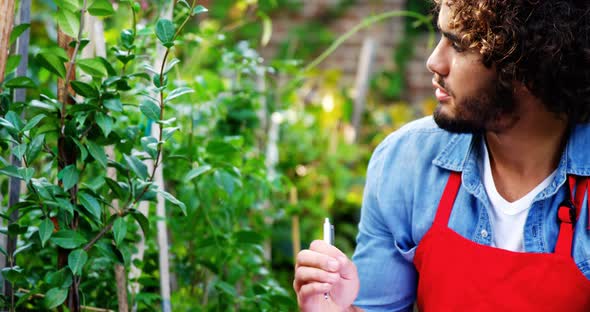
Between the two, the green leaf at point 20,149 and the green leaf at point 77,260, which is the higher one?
the green leaf at point 20,149

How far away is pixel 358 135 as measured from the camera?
3.31 metres

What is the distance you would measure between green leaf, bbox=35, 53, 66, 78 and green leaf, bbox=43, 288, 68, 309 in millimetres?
346

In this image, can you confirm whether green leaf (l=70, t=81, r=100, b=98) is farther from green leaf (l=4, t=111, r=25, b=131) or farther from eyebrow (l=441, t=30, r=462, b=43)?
eyebrow (l=441, t=30, r=462, b=43)

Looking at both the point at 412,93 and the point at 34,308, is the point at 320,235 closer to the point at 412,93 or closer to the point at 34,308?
the point at 34,308

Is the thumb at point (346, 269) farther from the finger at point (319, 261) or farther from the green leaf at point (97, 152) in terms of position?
the green leaf at point (97, 152)

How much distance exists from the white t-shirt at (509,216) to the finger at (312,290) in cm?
41

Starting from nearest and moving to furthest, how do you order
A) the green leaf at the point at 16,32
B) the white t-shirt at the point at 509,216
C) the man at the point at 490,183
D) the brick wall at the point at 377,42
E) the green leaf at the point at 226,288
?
the green leaf at the point at 16,32 < the man at the point at 490,183 < the white t-shirt at the point at 509,216 < the green leaf at the point at 226,288 < the brick wall at the point at 377,42

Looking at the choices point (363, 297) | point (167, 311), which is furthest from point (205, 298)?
point (363, 297)

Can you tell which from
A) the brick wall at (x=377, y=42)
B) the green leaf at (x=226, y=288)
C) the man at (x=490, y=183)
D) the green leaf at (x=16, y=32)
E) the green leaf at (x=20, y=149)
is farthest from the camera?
the brick wall at (x=377, y=42)

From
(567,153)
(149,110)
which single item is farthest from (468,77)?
(149,110)

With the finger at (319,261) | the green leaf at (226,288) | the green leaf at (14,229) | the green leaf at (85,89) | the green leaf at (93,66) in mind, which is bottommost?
the green leaf at (226,288)

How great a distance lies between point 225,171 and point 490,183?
1.69ft

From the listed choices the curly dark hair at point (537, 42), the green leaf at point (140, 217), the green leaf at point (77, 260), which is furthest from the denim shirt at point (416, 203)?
the green leaf at point (77, 260)

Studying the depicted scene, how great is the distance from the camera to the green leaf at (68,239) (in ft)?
4.08
